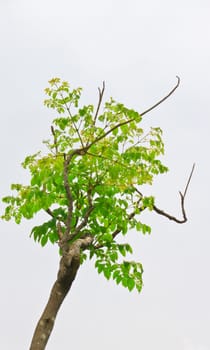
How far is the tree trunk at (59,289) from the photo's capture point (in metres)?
12.2

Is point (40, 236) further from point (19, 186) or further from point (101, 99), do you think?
point (101, 99)

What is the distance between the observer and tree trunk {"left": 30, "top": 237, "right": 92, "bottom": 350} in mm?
12188

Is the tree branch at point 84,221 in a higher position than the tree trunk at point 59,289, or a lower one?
higher

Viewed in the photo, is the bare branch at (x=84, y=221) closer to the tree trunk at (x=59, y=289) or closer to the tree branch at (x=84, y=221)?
the tree branch at (x=84, y=221)

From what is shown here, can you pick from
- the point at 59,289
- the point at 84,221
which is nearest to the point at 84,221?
the point at 84,221

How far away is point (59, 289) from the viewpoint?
12.6m

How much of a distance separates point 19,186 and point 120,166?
2166 mm

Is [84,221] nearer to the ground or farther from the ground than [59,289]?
farther from the ground

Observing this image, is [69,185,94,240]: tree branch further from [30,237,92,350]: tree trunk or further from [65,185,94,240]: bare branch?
[30,237,92,350]: tree trunk

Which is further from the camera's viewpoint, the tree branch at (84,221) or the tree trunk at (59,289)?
the tree branch at (84,221)

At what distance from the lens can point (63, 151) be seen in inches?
528

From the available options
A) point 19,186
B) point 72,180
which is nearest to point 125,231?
point 72,180

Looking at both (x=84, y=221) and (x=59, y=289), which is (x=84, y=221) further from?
(x=59, y=289)

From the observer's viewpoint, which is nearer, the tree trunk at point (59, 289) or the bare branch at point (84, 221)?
the tree trunk at point (59, 289)
